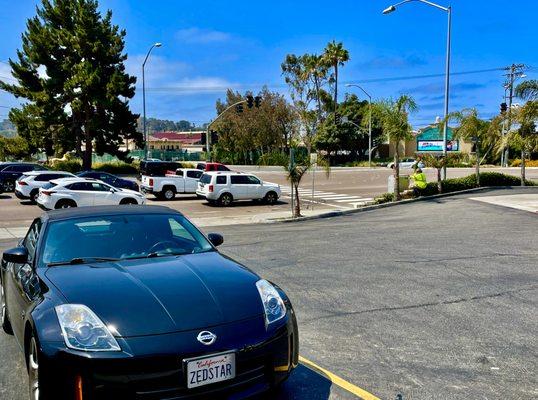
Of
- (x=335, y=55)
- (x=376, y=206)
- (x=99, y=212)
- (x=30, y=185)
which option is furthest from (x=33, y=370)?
(x=335, y=55)

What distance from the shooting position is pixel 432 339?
548cm

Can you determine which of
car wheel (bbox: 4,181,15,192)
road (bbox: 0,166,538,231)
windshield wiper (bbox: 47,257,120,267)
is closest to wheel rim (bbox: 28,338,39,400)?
windshield wiper (bbox: 47,257,120,267)

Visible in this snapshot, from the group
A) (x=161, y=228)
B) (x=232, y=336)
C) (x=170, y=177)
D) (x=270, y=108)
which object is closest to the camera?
(x=232, y=336)

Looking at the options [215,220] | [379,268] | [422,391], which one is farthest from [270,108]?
[422,391]

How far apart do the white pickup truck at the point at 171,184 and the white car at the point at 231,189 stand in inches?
86.7

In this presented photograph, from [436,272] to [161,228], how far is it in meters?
5.69

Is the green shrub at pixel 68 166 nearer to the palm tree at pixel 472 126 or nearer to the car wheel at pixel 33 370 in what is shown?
the palm tree at pixel 472 126

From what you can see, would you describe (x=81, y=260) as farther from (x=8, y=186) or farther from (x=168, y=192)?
(x=8, y=186)

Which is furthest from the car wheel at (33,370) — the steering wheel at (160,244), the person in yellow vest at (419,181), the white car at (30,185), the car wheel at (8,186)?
the car wheel at (8,186)

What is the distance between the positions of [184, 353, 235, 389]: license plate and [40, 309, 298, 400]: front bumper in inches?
1.3

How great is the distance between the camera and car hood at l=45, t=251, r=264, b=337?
3340 mm

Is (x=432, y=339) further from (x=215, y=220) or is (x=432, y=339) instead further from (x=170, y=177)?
(x=170, y=177)

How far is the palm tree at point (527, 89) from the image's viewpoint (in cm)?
2411

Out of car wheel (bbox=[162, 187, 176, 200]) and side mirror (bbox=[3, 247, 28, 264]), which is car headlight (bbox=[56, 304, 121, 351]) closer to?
side mirror (bbox=[3, 247, 28, 264])
